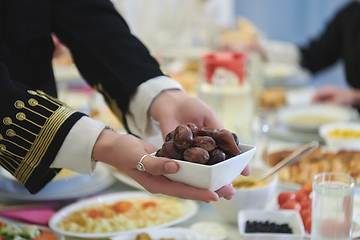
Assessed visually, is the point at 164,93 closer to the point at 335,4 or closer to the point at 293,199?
the point at 293,199

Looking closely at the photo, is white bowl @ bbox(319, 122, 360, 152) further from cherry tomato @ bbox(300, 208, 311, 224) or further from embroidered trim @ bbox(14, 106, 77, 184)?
embroidered trim @ bbox(14, 106, 77, 184)

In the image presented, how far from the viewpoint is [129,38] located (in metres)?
1.07

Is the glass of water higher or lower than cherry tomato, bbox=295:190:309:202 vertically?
higher

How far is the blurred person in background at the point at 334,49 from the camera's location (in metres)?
2.95

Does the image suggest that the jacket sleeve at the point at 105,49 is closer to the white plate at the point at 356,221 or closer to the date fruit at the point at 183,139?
the date fruit at the point at 183,139

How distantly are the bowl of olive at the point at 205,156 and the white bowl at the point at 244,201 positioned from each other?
31cm

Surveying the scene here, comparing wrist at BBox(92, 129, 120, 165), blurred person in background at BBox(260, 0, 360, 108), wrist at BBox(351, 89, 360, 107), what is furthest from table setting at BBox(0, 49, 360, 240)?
blurred person in background at BBox(260, 0, 360, 108)

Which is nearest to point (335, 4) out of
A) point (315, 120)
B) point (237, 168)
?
point (315, 120)

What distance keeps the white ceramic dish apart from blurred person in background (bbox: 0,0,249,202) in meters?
0.89

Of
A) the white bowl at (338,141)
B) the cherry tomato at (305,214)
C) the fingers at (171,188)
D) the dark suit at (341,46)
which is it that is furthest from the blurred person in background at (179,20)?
the fingers at (171,188)

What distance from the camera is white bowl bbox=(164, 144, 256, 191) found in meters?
0.64

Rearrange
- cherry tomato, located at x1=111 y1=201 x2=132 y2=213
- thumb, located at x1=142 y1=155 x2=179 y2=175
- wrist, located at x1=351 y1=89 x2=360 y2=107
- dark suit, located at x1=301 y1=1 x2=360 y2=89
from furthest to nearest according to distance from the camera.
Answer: dark suit, located at x1=301 y1=1 x2=360 y2=89
wrist, located at x1=351 y1=89 x2=360 y2=107
cherry tomato, located at x1=111 y1=201 x2=132 y2=213
thumb, located at x1=142 y1=155 x2=179 y2=175

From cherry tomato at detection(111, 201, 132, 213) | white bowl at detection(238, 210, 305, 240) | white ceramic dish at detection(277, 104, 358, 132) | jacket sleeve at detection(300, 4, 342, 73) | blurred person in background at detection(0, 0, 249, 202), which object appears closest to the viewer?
blurred person in background at detection(0, 0, 249, 202)

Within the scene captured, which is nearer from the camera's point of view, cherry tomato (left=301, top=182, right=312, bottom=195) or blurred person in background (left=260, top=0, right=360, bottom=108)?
cherry tomato (left=301, top=182, right=312, bottom=195)
